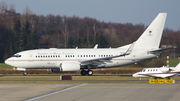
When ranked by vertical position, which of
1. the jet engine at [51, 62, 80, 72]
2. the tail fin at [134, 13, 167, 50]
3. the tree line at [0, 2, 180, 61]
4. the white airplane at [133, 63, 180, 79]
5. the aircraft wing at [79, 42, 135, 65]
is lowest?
the white airplane at [133, 63, 180, 79]

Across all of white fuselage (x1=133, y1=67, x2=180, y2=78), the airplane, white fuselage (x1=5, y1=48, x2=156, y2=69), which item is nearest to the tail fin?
the airplane

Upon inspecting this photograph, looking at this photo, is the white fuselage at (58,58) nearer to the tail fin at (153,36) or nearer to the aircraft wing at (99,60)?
the aircraft wing at (99,60)

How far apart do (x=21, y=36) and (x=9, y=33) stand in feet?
14.9

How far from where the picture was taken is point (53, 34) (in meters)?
132

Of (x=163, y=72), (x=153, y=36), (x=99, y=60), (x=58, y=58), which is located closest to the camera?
(x=163, y=72)

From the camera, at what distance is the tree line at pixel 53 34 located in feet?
284

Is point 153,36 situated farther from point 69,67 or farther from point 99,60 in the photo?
point 69,67

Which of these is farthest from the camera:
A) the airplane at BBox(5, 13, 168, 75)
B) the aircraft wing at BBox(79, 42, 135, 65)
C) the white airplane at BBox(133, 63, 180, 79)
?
the airplane at BBox(5, 13, 168, 75)

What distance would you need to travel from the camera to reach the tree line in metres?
86.6

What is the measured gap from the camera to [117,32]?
14188cm

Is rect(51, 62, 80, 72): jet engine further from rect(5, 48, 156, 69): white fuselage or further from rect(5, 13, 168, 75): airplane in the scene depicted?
rect(5, 48, 156, 69): white fuselage

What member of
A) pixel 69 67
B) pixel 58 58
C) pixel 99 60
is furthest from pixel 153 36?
pixel 58 58

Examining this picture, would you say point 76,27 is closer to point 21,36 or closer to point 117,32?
point 117,32

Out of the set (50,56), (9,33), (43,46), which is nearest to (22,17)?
(43,46)
